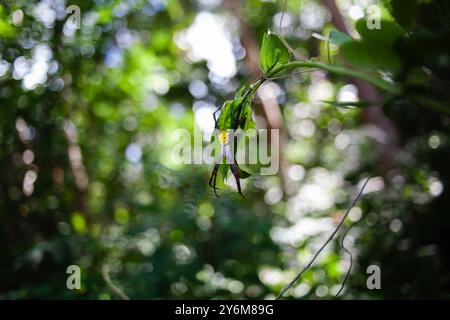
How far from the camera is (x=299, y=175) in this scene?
319cm

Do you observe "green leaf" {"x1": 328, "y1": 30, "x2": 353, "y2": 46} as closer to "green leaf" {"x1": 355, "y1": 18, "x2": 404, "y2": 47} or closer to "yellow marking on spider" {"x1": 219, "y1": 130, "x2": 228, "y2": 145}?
"green leaf" {"x1": 355, "y1": 18, "x2": 404, "y2": 47}

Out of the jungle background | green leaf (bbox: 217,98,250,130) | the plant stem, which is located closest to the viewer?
the plant stem

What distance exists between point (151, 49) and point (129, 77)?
0.51 metres

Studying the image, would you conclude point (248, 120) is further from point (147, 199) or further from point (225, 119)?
point (147, 199)

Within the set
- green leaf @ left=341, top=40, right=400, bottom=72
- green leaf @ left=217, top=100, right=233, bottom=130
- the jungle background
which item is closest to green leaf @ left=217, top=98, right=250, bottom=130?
green leaf @ left=217, top=100, right=233, bottom=130

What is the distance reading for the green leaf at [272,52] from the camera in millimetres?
759

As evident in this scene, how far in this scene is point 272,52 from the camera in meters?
0.76

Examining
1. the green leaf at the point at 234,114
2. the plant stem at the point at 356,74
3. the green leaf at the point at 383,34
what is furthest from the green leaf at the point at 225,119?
the green leaf at the point at 383,34

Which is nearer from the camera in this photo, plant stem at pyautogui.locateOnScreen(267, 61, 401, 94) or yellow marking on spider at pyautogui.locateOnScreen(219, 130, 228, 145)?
plant stem at pyautogui.locateOnScreen(267, 61, 401, 94)

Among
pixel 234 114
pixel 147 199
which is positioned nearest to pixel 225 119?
pixel 234 114

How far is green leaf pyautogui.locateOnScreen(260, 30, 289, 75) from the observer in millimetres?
759

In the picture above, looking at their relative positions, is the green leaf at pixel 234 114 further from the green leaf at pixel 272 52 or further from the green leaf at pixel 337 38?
the green leaf at pixel 337 38
